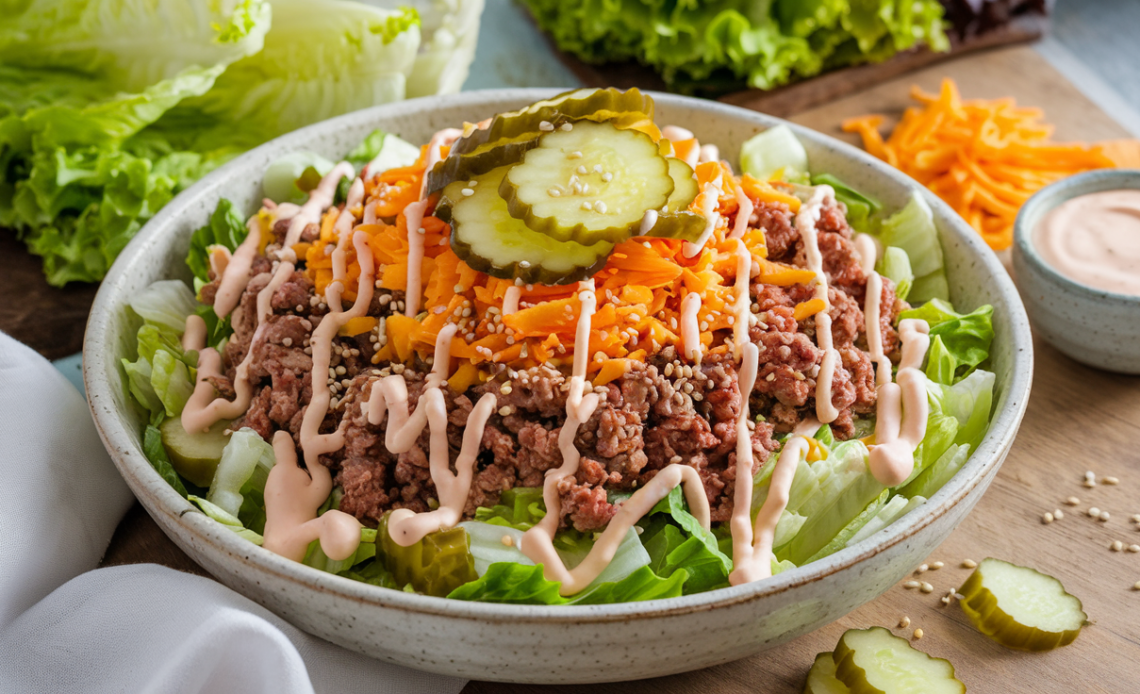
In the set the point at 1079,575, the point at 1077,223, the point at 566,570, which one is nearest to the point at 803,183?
the point at 1077,223

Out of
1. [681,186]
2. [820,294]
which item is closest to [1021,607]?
[820,294]

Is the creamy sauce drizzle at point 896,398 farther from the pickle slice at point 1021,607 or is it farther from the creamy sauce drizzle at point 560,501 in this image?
the creamy sauce drizzle at point 560,501

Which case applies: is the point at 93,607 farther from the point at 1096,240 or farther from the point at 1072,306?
the point at 1096,240

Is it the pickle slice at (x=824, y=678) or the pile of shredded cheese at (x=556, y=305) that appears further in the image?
the pile of shredded cheese at (x=556, y=305)

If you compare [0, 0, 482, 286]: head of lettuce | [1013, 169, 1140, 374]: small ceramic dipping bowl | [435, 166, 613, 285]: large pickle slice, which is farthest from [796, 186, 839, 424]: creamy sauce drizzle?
[0, 0, 482, 286]: head of lettuce

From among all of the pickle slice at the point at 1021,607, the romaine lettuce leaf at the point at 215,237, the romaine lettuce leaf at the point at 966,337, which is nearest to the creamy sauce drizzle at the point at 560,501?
the pickle slice at the point at 1021,607

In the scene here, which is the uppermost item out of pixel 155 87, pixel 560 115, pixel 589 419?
pixel 560 115

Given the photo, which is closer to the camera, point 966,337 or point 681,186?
point 681,186
